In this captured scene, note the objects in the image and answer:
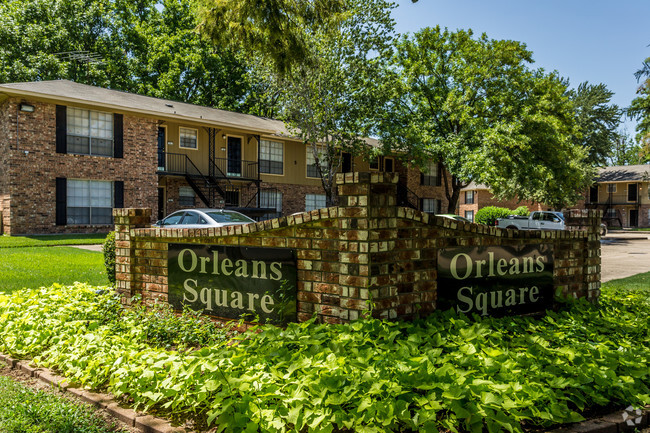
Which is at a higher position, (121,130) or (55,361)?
(121,130)

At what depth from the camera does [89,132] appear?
21.1 metres

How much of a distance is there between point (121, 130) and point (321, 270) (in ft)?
67.3

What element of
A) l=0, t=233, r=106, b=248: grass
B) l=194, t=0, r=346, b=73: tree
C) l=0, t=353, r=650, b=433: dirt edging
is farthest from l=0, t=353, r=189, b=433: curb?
l=0, t=233, r=106, b=248: grass

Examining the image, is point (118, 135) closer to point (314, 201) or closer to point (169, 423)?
point (314, 201)

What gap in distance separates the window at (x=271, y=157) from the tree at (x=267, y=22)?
1975 centimetres

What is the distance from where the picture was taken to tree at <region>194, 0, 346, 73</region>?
7652 millimetres

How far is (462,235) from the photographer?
15.5ft

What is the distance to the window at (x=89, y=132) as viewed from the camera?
2061 cm

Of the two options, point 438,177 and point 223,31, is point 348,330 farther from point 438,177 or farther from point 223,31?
point 438,177

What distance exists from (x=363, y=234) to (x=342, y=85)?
20.4 meters

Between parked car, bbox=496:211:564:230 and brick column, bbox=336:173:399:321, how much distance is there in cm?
2545

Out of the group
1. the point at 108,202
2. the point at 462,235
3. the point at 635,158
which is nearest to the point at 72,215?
the point at 108,202

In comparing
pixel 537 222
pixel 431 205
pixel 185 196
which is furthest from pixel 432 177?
pixel 185 196

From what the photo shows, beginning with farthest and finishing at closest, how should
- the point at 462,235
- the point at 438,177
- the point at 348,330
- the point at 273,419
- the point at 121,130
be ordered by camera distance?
1. the point at 438,177
2. the point at 121,130
3. the point at 462,235
4. the point at 348,330
5. the point at 273,419
